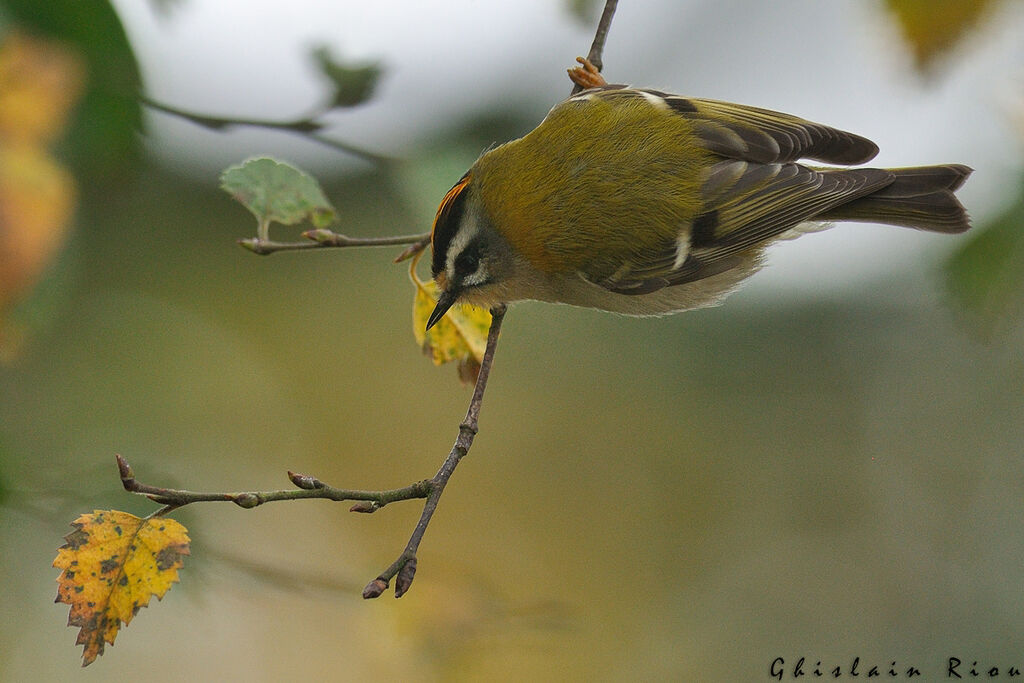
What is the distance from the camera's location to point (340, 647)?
2.89m

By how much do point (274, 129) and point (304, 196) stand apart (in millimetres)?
141

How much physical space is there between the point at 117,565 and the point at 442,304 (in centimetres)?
54

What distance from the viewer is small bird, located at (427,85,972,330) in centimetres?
128

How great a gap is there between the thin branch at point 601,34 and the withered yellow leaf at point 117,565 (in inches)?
33.0

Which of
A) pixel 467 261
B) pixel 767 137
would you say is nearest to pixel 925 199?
pixel 767 137

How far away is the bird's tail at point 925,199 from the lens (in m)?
1.30

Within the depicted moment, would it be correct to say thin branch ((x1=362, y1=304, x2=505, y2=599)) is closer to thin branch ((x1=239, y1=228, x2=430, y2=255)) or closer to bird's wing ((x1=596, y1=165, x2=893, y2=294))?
thin branch ((x1=239, y1=228, x2=430, y2=255))

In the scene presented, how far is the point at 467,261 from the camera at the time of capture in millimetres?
1258

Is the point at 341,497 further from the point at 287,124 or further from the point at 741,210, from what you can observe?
the point at 741,210

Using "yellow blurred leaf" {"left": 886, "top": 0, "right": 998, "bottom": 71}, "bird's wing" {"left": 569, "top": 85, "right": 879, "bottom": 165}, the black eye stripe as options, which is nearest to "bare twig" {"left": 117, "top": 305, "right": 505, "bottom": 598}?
the black eye stripe

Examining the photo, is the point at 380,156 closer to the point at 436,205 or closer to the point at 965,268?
the point at 436,205

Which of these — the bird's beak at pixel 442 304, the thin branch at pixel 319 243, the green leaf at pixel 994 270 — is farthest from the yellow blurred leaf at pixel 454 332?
the green leaf at pixel 994 270

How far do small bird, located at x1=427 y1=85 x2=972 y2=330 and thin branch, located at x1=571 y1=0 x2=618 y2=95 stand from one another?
0.07 meters

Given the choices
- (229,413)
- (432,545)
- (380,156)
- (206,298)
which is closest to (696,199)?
(380,156)
